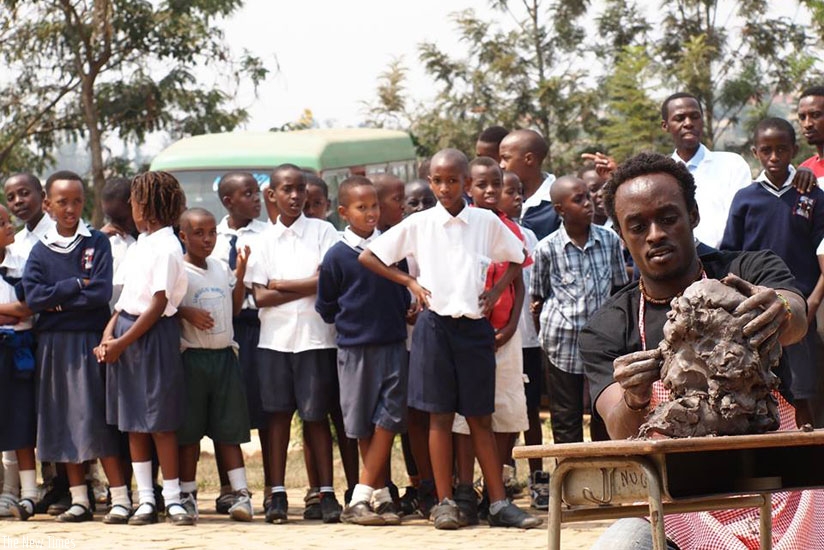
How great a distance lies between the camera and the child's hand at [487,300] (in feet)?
22.5

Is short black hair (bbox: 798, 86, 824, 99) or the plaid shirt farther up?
short black hair (bbox: 798, 86, 824, 99)

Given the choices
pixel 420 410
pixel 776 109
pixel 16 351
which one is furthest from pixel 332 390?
pixel 776 109

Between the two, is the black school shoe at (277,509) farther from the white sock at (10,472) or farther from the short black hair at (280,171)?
→ the short black hair at (280,171)

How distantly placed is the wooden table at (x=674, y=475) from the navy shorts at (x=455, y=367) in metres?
3.58

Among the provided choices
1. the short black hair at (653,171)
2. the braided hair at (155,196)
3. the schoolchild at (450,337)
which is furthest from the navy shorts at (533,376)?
the short black hair at (653,171)

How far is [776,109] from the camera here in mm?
22484

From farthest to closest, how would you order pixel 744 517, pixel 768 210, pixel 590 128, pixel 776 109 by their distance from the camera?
pixel 776 109 < pixel 590 128 < pixel 768 210 < pixel 744 517

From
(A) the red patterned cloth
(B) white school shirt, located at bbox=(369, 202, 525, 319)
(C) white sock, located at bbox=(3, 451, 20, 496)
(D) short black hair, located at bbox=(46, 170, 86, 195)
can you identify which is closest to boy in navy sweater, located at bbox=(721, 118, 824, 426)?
(B) white school shirt, located at bbox=(369, 202, 525, 319)

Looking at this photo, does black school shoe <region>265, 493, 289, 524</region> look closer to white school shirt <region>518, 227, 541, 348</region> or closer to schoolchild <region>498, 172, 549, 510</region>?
schoolchild <region>498, 172, 549, 510</region>

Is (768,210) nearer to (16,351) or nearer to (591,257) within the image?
(591,257)

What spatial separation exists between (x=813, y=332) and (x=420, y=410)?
2048 millimetres

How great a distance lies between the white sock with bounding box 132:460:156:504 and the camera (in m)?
7.16

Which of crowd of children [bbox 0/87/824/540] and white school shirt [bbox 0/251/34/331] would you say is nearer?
crowd of children [bbox 0/87/824/540]

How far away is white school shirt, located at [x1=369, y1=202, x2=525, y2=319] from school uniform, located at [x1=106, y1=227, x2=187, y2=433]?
1089 millimetres
